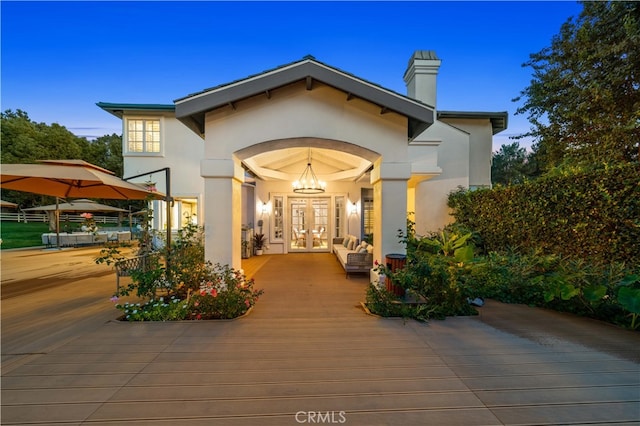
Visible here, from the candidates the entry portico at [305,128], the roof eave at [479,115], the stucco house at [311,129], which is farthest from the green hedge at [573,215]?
the roof eave at [479,115]

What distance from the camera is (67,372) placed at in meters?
2.62

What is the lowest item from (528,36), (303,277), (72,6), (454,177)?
(303,277)

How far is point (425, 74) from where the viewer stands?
820 centimetres

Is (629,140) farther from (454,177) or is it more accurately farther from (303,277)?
(303,277)

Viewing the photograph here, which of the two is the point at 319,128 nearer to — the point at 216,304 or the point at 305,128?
the point at 305,128

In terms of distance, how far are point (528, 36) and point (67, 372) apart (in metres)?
18.8

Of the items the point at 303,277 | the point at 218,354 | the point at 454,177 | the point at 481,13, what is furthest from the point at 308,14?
the point at 218,354

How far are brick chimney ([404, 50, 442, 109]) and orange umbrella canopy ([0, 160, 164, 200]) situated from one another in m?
8.01

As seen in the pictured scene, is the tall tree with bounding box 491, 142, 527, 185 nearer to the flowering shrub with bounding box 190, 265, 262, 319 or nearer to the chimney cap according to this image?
the chimney cap

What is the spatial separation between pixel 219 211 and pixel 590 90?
12718mm

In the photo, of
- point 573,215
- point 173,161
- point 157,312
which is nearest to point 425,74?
point 573,215

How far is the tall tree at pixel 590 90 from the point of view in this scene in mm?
8344

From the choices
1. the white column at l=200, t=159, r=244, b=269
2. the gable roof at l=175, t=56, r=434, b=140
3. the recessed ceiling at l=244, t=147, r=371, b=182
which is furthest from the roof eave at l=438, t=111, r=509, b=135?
the white column at l=200, t=159, r=244, b=269

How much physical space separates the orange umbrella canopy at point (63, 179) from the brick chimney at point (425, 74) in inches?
315
